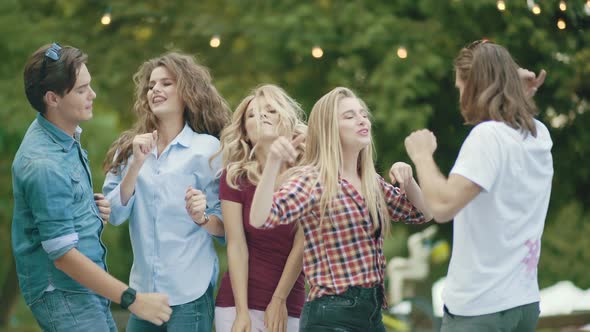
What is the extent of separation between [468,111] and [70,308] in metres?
1.37

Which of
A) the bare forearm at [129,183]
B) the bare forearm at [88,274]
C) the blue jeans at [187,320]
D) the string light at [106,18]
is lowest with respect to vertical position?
the blue jeans at [187,320]

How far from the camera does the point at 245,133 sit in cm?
360

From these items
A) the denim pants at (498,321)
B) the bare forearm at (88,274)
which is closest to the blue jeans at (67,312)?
the bare forearm at (88,274)

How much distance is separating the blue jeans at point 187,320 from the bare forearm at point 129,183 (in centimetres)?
44

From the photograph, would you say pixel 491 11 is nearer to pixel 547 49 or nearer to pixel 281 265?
pixel 547 49

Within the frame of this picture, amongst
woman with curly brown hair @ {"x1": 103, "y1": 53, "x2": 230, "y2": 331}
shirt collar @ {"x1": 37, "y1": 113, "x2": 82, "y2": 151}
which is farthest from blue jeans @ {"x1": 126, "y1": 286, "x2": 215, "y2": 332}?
shirt collar @ {"x1": 37, "y1": 113, "x2": 82, "y2": 151}

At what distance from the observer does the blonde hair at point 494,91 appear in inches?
112

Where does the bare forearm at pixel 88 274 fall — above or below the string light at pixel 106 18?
below

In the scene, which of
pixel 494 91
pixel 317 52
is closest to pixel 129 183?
pixel 494 91

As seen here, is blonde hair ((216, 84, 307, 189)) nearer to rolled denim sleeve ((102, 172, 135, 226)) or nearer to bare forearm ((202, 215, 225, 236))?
bare forearm ((202, 215, 225, 236))

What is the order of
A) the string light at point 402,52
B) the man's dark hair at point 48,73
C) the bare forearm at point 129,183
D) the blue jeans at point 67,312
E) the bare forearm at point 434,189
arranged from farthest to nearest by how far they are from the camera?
the string light at point 402,52 < the bare forearm at point 129,183 < the man's dark hair at point 48,73 < the blue jeans at point 67,312 < the bare forearm at point 434,189

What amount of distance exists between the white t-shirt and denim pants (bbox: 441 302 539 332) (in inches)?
0.7

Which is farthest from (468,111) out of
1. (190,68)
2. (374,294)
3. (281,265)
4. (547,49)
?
(547,49)

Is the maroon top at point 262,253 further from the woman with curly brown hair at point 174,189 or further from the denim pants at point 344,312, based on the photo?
the denim pants at point 344,312
